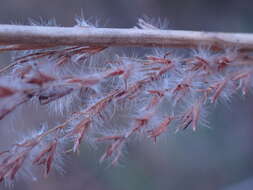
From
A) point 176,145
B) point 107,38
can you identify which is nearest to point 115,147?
point 107,38

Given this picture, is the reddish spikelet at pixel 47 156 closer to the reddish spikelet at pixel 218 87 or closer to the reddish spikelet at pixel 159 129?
the reddish spikelet at pixel 159 129

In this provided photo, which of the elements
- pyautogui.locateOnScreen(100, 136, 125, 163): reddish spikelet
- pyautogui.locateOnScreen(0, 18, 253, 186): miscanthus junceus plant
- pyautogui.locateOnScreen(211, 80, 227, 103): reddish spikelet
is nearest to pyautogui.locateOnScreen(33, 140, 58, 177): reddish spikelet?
pyautogui.locateOnScreen(0, 18, 253, 186): miscanthus junceus plant

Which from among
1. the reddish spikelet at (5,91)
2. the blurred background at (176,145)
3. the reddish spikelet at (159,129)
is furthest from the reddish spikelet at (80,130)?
the blurred background at (176,145)

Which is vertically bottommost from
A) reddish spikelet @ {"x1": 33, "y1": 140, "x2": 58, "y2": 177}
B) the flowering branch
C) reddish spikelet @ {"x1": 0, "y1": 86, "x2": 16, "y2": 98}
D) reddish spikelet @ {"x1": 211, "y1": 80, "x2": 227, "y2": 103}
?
reddish spikelet @ {"x1": 33, "y1": 140, "x2": 58, "y2": 177}

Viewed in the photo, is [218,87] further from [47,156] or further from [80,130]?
[47,156]

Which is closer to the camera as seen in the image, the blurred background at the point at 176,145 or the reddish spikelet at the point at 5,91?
the reddish spikelet at the point at 5,91

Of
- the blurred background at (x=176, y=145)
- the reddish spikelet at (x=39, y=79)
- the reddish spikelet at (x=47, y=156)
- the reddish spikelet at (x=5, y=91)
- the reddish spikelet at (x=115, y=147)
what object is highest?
the reddish spikelet at (x=39, y=79)

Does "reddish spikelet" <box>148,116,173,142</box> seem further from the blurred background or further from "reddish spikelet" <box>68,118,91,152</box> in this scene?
the blurred background
